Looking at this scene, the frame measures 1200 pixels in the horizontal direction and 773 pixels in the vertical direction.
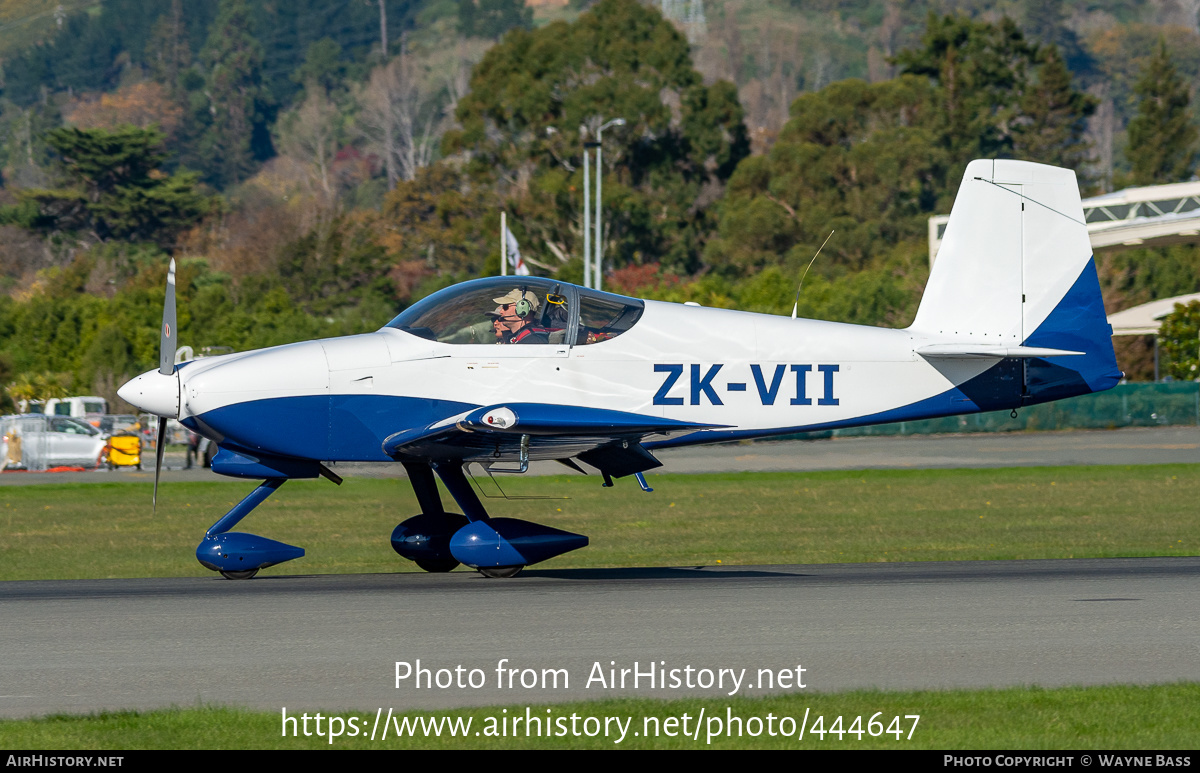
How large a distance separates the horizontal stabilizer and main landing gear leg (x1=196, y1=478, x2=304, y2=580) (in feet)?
20.0

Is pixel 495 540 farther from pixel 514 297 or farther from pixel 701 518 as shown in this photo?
pixel 701 518

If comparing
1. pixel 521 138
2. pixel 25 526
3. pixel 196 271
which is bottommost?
pixel 25 526

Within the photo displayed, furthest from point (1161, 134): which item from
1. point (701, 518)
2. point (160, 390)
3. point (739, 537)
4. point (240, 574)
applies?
point (160, 390)

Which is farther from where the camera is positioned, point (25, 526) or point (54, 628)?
point (25, 526)

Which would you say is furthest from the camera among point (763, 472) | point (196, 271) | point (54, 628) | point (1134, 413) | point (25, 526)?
point (196, 271)

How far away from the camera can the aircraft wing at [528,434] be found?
40.8 ft

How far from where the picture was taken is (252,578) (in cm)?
1380

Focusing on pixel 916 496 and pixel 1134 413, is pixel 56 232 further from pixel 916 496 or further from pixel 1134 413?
pixel 916 496

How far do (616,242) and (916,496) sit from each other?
2165 inches

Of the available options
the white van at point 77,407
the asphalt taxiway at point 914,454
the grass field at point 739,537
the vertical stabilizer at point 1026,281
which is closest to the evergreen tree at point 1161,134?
the asphalt taxiway at point 914,454

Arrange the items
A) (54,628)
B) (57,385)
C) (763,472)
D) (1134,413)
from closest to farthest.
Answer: (54,628) < (763,472) < (1134,413) < (57,385)

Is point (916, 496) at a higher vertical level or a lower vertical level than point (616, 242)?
lower

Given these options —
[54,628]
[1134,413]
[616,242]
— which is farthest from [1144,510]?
[616,242]

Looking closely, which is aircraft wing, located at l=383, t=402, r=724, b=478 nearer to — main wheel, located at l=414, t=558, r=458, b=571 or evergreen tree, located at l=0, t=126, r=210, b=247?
main wheel, located at l=414, t=558, r=458, b=571
